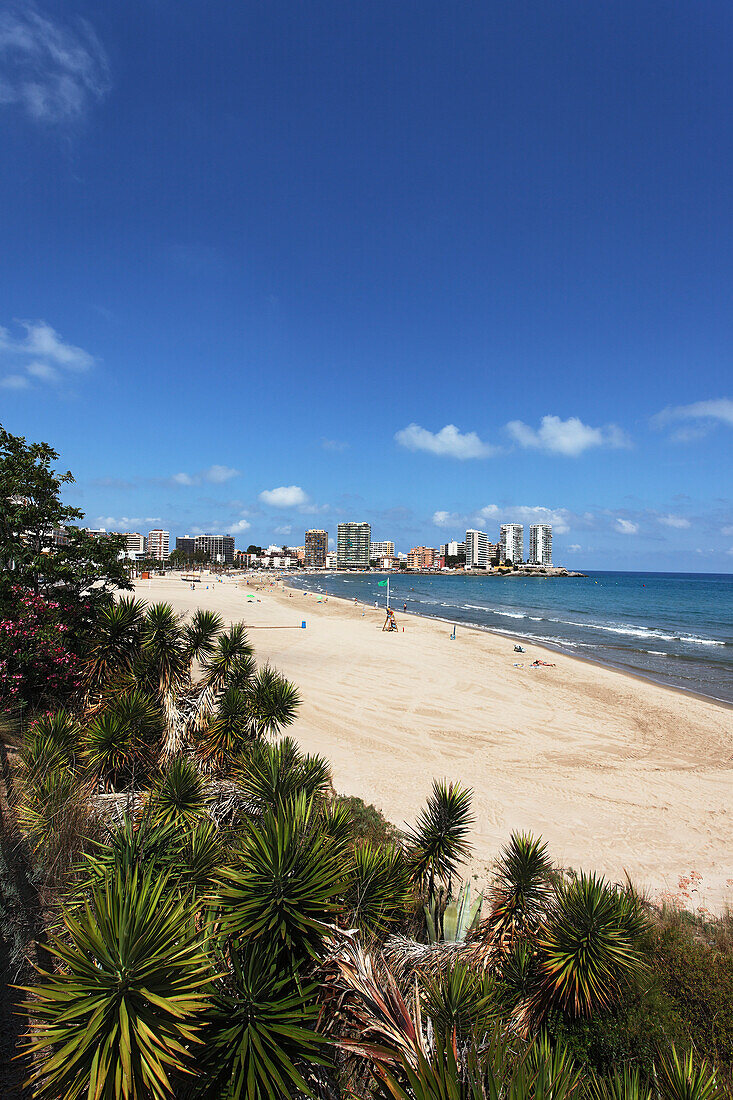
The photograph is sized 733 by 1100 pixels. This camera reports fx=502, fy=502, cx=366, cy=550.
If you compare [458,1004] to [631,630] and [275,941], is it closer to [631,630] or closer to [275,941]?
[275,941]

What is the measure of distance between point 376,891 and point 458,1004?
3.92 feet

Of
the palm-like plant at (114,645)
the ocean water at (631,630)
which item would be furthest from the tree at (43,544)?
the ocean water at (631,630)

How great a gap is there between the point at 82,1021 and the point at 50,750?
513 cm

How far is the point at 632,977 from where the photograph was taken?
14.3ft

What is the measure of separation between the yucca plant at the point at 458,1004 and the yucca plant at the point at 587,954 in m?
0.86

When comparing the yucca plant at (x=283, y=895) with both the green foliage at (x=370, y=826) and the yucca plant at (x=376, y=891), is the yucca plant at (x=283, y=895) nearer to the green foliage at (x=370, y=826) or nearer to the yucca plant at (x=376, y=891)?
the yucca plant at (x=376, y=891)

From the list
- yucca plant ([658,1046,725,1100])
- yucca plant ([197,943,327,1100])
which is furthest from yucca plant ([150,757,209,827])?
yucca plant ([658,1046,725,1100])

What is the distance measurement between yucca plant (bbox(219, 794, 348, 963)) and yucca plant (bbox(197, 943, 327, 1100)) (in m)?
0.16

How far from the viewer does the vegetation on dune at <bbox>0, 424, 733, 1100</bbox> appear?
209 cm

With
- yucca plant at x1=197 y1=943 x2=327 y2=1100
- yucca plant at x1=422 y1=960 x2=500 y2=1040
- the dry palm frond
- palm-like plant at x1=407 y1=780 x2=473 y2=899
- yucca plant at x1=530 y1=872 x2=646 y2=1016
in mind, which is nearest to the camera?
yucca plant at x1=197 y1=943 x2=327 y2=1100

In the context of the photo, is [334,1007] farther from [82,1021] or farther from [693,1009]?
[693,1009]

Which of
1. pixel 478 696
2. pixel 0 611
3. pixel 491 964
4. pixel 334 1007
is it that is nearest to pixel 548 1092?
pixel 334 1007

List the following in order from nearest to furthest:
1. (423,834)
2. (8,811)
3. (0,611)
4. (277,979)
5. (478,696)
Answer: (277,979) → (423,834) → (8,811) → (0,611) → (478,696)

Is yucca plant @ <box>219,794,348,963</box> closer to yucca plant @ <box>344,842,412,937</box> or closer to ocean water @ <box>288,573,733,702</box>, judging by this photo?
yucca plant @ <box>344,842,412,937</box>
